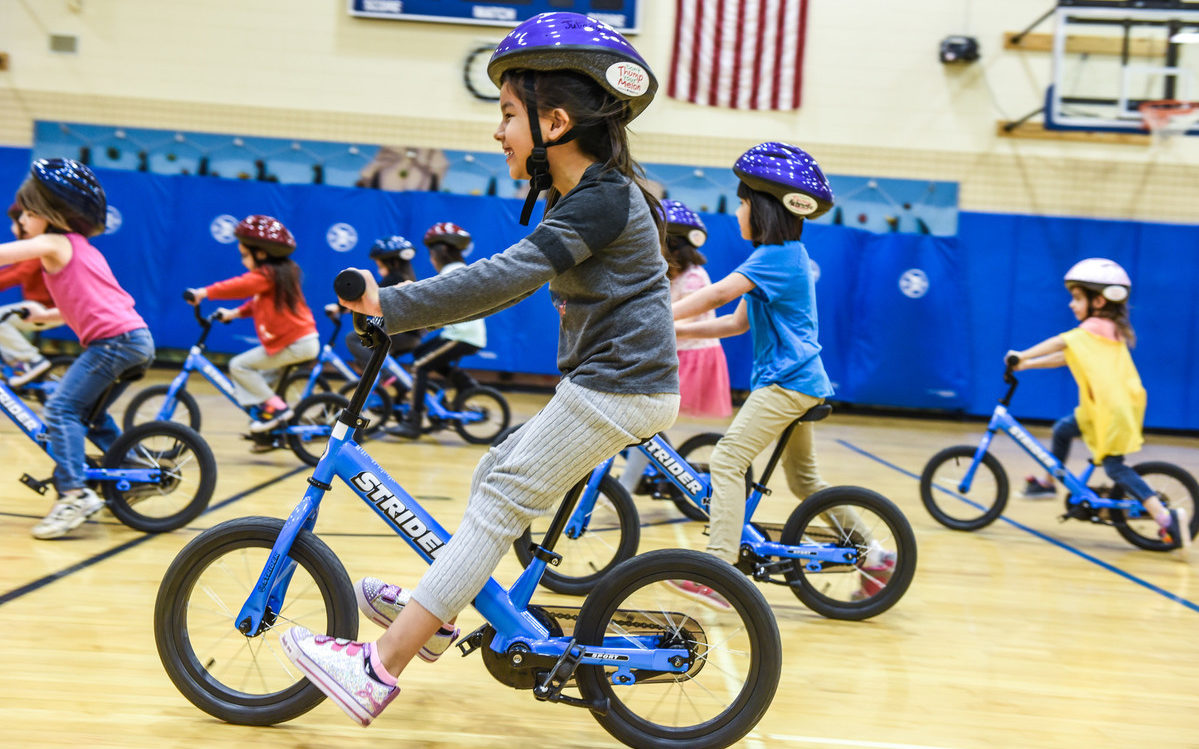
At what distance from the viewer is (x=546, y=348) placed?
10.5m

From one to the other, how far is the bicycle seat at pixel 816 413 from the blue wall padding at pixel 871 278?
6.83 meters

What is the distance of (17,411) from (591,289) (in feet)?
10.5

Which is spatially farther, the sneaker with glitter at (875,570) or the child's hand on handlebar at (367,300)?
the sneaker with glitter at (875,570)

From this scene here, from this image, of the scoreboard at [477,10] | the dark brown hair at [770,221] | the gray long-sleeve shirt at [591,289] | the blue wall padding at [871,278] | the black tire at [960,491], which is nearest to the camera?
the gray long-sleeve shirt at [591,289]

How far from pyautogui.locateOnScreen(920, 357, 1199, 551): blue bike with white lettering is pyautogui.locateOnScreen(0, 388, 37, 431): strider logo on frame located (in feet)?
15.2

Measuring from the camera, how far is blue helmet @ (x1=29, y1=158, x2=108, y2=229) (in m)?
3.82

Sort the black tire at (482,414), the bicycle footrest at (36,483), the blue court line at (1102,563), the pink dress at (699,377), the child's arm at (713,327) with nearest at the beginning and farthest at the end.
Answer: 1. the child's arm at (713,327)
2. the bicycle footrest at (36,483)
3. the blue court line at (1102,563)
4. the pink dress at (699,377)
5. the black tire at (482,414)

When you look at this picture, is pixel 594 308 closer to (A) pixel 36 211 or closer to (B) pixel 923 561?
(A) pixel 36 211

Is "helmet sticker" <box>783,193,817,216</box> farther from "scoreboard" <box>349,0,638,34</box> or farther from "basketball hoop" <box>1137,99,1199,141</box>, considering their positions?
"scoreboard" <box>349,0,638,34</box>

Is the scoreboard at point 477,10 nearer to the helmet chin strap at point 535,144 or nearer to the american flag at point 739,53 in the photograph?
the american flag at point 739,53

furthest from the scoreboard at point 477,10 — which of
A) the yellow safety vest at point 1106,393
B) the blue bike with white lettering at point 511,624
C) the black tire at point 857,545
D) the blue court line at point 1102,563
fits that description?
the blue bike with white lettering at point 511,624

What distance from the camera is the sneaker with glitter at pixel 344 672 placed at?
214 cm

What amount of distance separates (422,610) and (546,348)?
27.5 ft

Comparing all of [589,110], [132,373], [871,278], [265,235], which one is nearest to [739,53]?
[871,278]
